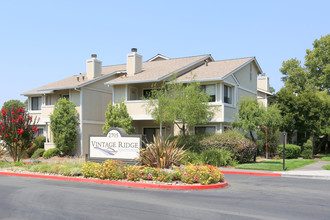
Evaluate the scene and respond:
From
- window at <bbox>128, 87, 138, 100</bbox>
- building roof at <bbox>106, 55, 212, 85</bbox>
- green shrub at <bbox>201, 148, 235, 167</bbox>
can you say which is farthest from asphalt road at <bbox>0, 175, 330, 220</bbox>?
window at <bbox>128, 87, 138, 100</bbox>

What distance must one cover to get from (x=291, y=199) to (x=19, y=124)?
15.5 metres

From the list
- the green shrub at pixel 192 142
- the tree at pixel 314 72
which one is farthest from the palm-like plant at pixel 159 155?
→ the tree at pixel 314 72

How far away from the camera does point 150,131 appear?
1162 inches

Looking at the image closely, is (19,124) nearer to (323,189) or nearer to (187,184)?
(187,184)

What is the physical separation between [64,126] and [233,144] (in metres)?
13.5

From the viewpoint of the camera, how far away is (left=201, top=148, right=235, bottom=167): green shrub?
21.2m

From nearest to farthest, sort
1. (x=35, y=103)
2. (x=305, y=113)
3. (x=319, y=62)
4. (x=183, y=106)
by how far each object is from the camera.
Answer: (x=183, y=106), (x=305, y=113), (x=35, y=103), (x=319, y=62)

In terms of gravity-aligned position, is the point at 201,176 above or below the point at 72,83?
below

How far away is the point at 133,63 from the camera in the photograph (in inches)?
1180

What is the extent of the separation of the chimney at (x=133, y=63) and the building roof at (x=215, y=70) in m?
4.58

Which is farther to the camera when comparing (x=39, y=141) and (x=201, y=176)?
(x=39, y=141)

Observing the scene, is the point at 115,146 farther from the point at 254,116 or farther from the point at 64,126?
the point at 64,126

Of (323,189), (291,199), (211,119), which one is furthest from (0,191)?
(211,119)

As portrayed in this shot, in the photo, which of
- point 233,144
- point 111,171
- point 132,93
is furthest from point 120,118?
point 111,171
